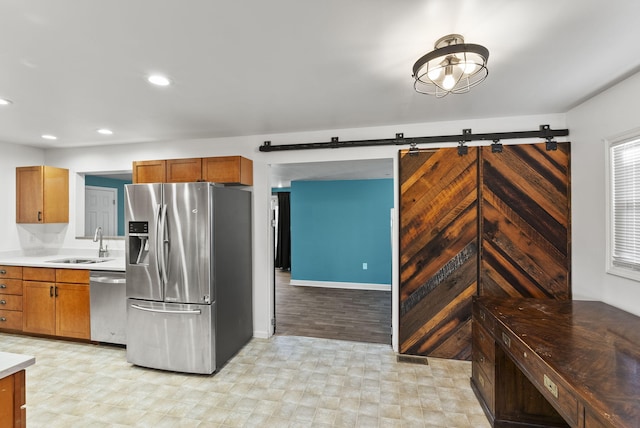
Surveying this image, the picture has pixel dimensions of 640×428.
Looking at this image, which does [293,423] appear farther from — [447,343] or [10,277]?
[10,277]

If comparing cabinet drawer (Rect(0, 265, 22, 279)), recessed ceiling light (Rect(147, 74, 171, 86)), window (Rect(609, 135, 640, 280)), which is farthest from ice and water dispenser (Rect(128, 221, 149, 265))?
window (Rect(609, 135, 640, 280))

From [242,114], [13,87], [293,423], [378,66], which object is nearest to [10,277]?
[13,87]

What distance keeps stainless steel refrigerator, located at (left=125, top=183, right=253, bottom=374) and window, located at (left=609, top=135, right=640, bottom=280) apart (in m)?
3.36

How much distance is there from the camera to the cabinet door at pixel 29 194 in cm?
390

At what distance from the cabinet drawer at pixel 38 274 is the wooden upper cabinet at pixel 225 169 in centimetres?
213

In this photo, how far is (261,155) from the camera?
356 centimetres

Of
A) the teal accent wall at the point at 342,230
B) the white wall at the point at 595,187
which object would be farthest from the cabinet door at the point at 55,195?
the white wall at the point at 595,187

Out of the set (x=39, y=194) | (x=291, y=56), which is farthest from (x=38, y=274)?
(x=291, y=56)

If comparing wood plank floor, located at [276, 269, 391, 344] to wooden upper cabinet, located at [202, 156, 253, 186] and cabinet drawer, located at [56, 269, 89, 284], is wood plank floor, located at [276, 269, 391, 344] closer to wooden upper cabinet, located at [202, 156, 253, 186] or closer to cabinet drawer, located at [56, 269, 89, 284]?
wooden upper cabinet, located at [202, 156, 253, 186]

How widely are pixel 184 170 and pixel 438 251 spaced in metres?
3.00

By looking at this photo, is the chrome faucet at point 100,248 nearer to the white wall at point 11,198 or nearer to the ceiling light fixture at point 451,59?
the white wall at point 11,198

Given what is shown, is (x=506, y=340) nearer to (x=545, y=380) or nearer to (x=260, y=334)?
(x=545, y=380)

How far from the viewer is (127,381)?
262 centimetres

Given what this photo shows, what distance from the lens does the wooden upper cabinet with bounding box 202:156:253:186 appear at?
3273 millimetres
